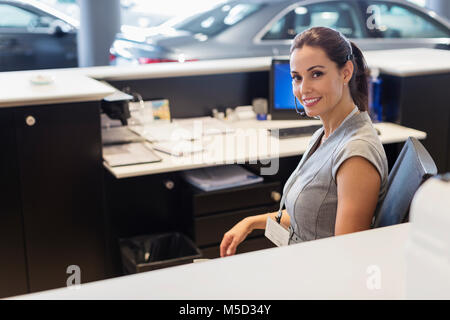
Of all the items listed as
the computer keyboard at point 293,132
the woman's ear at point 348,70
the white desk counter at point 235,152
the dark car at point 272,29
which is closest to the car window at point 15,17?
the dark car at point 272,29

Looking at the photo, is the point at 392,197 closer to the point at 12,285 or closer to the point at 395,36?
the point at 12,285

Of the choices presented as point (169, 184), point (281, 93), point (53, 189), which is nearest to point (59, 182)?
point (53, 189)

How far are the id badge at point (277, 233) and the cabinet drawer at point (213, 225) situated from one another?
1112 mm

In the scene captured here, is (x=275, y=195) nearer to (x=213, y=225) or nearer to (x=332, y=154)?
(x=213, y=225)

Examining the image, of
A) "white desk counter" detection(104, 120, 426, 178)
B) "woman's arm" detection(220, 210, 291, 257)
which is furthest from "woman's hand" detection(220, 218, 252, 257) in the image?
"white desk counter" detection(104, 120, 426, 178)

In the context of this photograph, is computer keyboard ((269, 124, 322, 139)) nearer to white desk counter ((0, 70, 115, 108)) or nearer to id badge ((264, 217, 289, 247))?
white desk counter ((0, 70, 115, 108))

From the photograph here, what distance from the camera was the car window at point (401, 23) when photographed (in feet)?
18.8

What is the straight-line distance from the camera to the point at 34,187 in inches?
108

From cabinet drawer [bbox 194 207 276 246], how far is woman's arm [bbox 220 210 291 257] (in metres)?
1.07

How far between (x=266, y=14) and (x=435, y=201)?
15.1 feet

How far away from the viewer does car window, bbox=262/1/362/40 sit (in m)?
5.23

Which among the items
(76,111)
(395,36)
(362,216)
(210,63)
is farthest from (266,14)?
(362,216)

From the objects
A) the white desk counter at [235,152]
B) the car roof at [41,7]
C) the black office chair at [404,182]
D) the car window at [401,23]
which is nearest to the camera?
the black office chair at [404,182]

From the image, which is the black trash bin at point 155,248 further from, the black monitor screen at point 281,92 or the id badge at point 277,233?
the id badge at point 277,233
